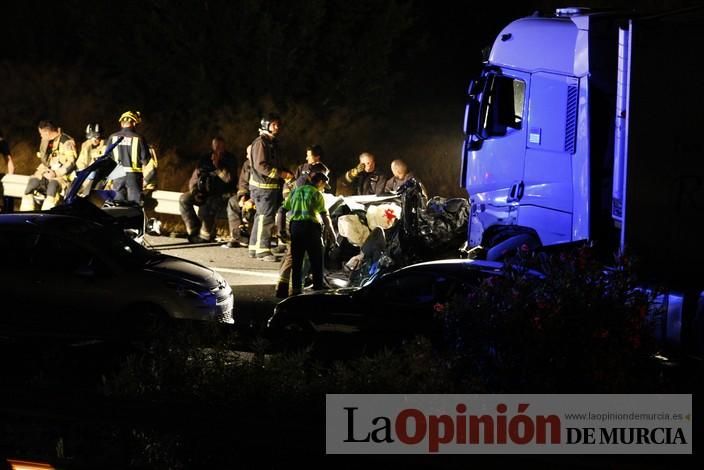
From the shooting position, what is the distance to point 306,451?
5.74 meters

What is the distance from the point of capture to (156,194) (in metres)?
18.8

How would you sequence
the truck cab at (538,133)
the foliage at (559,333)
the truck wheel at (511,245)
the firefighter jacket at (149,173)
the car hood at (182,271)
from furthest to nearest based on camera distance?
1. the firefighter jacket at (149,173)
2. the truck wheel at (511,245)
3. the car hood at (182,271)
4. the truck cab at (538,133)
5. the foliage at (559,333)

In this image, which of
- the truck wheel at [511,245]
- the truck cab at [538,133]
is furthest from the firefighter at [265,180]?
the truck wheel at [511,245]

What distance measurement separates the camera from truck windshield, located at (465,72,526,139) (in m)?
12.5

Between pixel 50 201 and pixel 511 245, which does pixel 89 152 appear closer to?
pixel 50 201

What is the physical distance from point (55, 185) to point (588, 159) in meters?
9.74

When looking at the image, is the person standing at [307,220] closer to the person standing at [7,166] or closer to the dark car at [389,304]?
the dark car at [389,304]

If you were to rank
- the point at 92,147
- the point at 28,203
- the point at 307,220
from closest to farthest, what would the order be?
the point at 307,220 < the point at 92,147 < the point at 28,203

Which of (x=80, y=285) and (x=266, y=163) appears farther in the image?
(x=266, y=163)

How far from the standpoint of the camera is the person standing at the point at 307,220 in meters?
13.8

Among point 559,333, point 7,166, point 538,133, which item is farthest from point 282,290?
point 559,333

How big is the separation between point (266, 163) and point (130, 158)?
6.71ft

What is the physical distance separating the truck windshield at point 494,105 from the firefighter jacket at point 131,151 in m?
5.74

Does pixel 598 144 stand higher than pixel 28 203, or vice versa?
pixel 598 144
